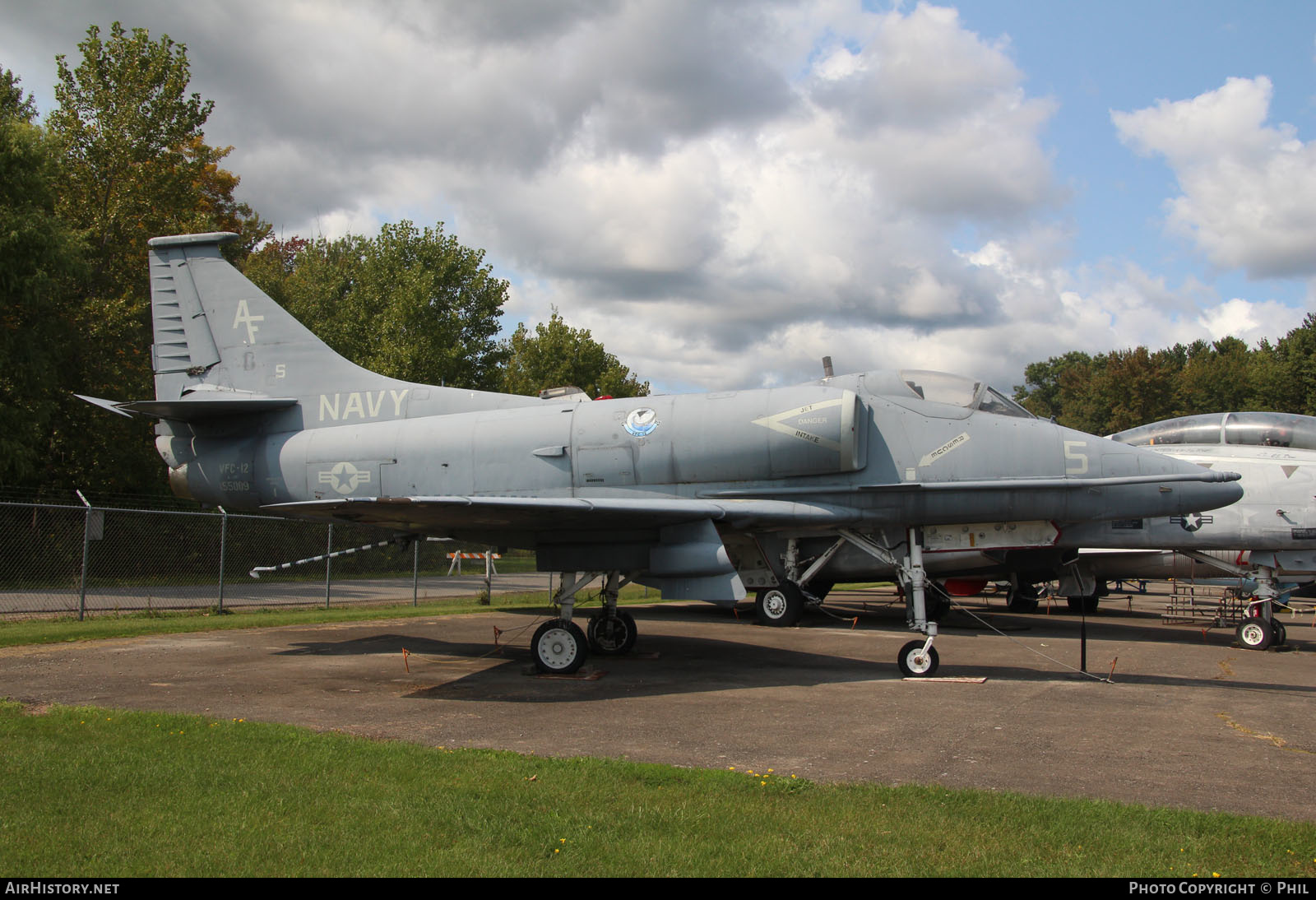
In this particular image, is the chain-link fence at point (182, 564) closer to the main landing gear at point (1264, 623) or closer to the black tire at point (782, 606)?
the black tire at point (782, 606)

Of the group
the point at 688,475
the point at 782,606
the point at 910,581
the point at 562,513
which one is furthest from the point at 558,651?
the point at 782,606

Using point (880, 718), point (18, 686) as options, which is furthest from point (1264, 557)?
point (18, 686)

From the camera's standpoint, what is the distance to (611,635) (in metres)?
12.2

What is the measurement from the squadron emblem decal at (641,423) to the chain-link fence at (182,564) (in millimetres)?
8787

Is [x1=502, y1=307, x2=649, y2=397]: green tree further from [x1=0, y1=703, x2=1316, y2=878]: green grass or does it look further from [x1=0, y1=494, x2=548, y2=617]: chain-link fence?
[x1=0, y1=703, x2=1316, y2=878]: green grass

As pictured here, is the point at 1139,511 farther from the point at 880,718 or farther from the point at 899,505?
the point at 880,718

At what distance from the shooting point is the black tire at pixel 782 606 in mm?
16031

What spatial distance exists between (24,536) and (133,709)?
60.8 ft

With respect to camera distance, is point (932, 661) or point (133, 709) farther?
point (932, 661)

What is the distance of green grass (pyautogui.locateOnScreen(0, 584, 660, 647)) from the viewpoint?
12539mm

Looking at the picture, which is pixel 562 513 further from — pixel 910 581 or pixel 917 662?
pixel 917 662

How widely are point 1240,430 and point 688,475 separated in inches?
393

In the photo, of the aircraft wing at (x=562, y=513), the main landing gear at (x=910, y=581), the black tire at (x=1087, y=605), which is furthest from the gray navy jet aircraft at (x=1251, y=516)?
the aircraft wing at (x=562, y=513)

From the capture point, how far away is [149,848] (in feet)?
13.7
